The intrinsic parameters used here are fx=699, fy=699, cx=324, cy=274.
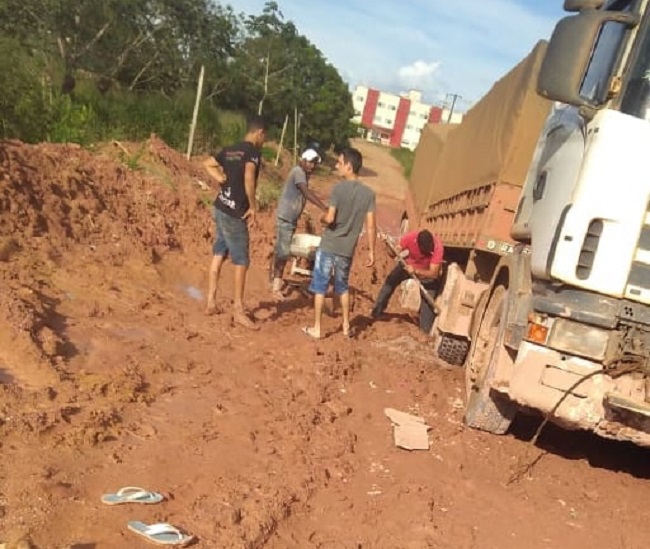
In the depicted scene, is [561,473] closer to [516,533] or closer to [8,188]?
[516,533]

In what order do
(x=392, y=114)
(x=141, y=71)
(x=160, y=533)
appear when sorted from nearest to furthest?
(x=160, y=533) → (x=141, y=71) → (x=392, y=114)

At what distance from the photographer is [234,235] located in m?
6.32

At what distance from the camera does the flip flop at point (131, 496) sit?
10.1ft

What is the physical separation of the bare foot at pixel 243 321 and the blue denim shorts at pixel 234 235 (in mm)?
464

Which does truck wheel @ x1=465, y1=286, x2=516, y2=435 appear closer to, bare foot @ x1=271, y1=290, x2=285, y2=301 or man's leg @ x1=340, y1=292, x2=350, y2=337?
man's leg @ x1=340, y1=292, x2=350, y2=337

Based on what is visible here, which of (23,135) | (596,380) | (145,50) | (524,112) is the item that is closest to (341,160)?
→ (524,112)

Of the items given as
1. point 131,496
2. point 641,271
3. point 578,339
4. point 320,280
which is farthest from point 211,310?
point 641,271

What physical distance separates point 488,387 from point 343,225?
218cm

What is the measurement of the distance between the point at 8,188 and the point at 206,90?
22917 millimetres

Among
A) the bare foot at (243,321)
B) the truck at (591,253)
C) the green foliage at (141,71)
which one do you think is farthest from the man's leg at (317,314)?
the green foliage at (141,71)

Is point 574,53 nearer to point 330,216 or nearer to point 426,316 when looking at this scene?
point 330,216

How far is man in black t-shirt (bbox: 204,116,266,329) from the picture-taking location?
20.3 feet

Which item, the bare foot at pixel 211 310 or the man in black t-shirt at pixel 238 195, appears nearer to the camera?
the man in black t-shirt at pixel 238 195

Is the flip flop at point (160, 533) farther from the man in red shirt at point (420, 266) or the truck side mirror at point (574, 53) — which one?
the man in red shirt at point (420, 266)
